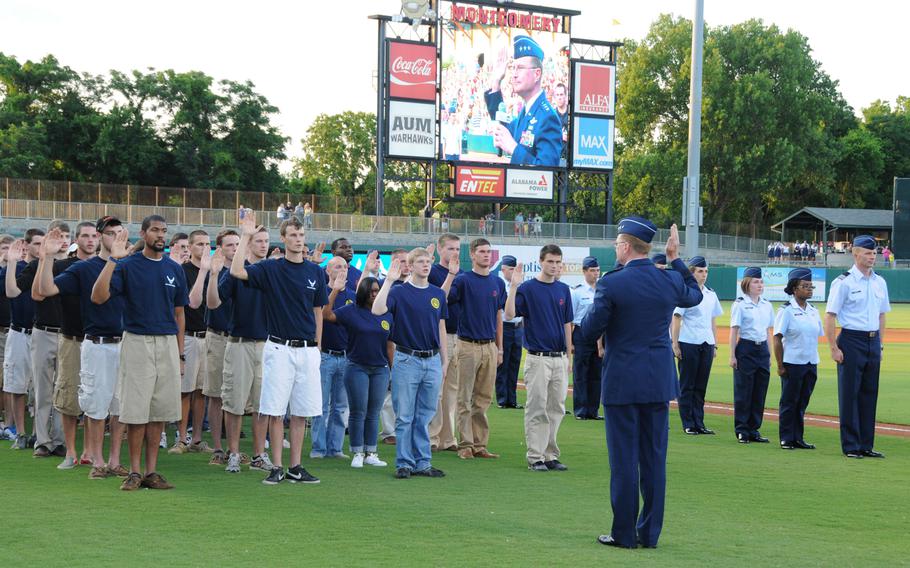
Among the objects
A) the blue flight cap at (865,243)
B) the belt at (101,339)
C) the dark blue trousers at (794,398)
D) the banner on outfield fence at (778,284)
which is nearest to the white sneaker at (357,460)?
the belt at (101,339)

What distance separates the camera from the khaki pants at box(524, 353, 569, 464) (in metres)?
9.84

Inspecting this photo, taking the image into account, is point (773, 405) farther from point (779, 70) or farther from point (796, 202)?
point (796, 202)

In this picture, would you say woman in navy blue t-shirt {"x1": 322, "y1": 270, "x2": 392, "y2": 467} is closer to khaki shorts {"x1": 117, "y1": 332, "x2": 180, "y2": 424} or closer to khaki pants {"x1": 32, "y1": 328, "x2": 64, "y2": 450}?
khaki shorts {"x1": 117, "y1": 332, "x2": 180, "y2": 424}

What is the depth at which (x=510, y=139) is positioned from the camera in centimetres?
4975

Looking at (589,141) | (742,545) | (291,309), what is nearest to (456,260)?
(291,309)

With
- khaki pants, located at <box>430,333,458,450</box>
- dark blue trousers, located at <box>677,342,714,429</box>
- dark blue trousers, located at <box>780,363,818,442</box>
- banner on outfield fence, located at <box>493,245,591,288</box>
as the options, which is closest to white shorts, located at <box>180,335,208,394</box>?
khaki pants, located at <box>430,333,458,450</box>

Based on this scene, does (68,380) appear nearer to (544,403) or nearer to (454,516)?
(454,516)

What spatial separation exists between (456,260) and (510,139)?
3963 cm

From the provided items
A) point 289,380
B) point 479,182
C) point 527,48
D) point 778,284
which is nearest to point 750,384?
point 289,380

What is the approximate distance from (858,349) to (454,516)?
541 centimetres

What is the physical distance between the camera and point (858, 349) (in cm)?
1100

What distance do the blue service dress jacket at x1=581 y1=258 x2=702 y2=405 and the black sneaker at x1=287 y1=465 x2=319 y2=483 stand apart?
2967 mm

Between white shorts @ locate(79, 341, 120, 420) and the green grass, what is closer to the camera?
the green grass

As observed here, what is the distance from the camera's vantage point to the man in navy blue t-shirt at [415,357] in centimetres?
937
